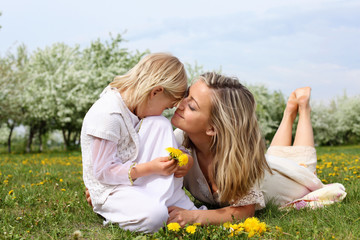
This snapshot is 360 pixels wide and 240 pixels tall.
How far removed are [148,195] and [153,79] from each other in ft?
3.14

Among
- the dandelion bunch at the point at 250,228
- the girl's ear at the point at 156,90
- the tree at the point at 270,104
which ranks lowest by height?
the tree at the point at 270,104

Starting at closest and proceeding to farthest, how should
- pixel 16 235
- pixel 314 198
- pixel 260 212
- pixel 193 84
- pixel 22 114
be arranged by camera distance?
pixel 16 235, pixel 193 84, pixel 260 212, pixel 314 198, pixel 22 114

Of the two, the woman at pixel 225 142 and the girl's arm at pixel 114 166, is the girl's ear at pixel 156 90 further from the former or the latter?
the girl's arm at pixel 114 166

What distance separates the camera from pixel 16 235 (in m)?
2.58

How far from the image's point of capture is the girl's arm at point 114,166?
9.25 ft

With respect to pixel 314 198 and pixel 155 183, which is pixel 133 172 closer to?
pixel 155 183

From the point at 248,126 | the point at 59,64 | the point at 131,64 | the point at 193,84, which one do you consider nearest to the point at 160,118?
the point at 193,84

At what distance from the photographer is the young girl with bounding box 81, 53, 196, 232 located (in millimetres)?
2824

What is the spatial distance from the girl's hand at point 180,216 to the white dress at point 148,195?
7cm

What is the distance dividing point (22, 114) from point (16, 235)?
19.9 meters

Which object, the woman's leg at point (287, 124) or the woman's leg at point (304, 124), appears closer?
the woman's leg at point (304, 124)

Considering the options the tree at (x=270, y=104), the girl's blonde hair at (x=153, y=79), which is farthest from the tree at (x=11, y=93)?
the girl's blonde hair at (x=153, y=79)

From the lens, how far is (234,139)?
313 cm

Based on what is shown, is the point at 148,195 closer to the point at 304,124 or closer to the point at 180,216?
the point at 180,216
